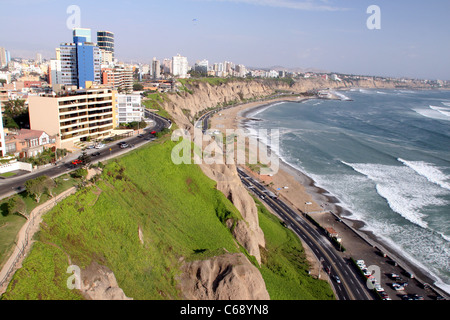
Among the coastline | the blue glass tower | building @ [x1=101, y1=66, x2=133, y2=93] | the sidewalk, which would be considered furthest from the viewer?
building @ [x1=101, y1=66, x2=133, y2=93]

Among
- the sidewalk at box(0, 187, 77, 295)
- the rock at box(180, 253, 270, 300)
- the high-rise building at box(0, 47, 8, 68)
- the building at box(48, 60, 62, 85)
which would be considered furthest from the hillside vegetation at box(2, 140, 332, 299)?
the high-rise building at box(0, 47, 8, 68)

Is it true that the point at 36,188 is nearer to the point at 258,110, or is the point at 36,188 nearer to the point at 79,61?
the point at 79,61

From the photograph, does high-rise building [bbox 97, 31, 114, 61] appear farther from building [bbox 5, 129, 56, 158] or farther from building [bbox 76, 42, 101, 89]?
building [bbox 5, 129, 56, 158]

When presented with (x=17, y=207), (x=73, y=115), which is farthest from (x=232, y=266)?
(x=73, y=115)

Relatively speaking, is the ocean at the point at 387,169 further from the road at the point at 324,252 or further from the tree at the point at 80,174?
the tree at the point at 80,174

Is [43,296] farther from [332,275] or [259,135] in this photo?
[259,135]

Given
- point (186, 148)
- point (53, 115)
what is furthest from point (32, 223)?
point (53, 115)
